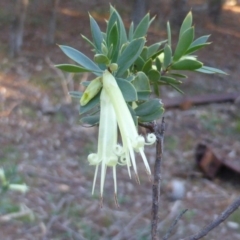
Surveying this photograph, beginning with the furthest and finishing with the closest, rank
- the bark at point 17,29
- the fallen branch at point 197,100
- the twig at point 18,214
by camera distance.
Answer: the bark at point 17,29, the fallen branch at point 197,100, the twig at point 18,214

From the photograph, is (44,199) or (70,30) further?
(70,30)

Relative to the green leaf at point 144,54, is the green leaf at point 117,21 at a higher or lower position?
higher

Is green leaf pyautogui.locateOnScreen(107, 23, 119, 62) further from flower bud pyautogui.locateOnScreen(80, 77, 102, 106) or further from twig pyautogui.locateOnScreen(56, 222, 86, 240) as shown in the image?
twig pyautogui.locateOnScreen(56, 222, 86, 240)

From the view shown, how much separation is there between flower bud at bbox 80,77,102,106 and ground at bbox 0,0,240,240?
3.82 ft

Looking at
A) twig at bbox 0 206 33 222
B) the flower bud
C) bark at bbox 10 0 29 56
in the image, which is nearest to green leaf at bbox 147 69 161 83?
the flower bud

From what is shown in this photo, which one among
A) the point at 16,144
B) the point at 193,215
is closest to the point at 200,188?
the point at 193,215

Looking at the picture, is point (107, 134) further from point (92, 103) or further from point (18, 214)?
point (18, 214)

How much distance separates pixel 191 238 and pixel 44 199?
7.96 ft

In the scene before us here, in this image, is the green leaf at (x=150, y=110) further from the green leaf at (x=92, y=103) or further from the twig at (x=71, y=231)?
the twig at (x=71, y=231)

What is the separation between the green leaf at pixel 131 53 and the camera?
0.67 meters

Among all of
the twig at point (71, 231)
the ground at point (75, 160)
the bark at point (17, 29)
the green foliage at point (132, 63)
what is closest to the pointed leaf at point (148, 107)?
the green foliage at point (132, 63)

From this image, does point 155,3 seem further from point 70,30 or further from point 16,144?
point 16,144

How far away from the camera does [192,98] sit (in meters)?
4.69

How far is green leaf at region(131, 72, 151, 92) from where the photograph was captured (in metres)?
0.70
